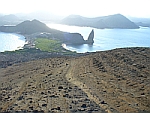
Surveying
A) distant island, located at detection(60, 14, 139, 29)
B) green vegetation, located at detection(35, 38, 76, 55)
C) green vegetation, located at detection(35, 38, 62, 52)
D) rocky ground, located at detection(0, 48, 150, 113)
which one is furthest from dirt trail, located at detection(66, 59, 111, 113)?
distant island, located at detection(60, 14, 139, 29)

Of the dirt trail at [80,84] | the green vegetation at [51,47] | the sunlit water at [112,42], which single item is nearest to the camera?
the dirt trail at [80,84]

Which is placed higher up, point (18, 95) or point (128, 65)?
point (128, 65)

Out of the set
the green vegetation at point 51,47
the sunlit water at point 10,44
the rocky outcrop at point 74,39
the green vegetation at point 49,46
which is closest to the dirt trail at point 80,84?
the green vegetation at point 51,47

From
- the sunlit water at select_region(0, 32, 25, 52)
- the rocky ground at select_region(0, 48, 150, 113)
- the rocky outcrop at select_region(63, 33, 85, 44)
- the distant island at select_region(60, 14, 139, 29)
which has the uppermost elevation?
the distant island at select_region(60, 14, 139, 29)

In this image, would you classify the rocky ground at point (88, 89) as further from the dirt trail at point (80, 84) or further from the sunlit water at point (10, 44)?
the sunlit water at point (10, 44)

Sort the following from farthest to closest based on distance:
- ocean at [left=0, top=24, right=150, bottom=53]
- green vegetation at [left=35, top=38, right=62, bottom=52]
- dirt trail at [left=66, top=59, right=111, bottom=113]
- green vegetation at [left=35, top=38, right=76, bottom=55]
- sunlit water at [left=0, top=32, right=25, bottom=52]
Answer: ocean at [left=0, top=24, right=150, bottom=53] → sunlit water at [left=0, top=32, right=25, bottom=52] → green vegetation at [left=35, top=38, right=62, bottom=52] → green vegetation at [left=35, top=38, right=76, bottom=55] → dirt trail at [left=66, top=59, right=111, bottom=113]

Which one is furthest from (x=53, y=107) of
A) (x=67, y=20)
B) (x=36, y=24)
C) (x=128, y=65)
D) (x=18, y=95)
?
(x=67, y=20)

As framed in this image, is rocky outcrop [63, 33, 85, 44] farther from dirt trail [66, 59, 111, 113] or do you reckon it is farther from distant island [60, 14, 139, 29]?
distant island [60, 14, 139, 29]

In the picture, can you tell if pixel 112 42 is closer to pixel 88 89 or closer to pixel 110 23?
pixel 88 89

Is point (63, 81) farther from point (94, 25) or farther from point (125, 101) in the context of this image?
point (94, 25)
